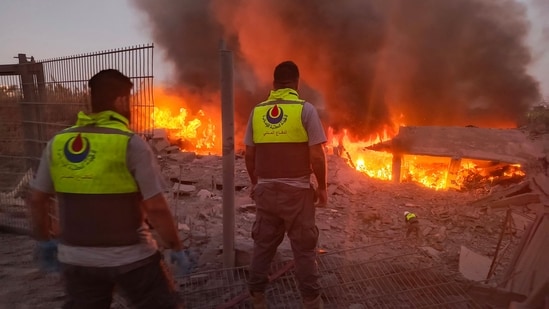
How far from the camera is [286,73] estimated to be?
10.7ft

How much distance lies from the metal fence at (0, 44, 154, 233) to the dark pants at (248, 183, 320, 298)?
4.56 ft

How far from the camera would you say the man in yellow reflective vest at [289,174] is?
3.13 m

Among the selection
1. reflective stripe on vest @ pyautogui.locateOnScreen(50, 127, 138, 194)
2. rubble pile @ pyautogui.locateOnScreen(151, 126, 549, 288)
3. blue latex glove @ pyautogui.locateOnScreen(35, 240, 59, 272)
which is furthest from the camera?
rubble pile @ pyautogui.locateOnScreen(151, 126, 549, 288)

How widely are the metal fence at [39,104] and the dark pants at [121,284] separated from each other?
1.88 meters

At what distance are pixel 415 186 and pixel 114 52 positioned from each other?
747cm

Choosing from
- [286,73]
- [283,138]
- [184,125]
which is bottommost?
[184,125]

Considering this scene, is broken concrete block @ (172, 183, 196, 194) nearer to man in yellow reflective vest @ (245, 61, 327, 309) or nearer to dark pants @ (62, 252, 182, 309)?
man in yellow reflective vest @ (245, 61, 327, 309)

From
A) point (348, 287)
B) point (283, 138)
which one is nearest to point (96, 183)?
point (283, 138)

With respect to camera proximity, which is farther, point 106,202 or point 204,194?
point 204,194

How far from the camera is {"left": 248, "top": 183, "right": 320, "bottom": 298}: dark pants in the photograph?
125 inches

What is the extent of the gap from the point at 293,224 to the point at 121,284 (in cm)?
140

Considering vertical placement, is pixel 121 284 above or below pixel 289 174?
below

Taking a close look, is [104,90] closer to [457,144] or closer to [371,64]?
[457,144]

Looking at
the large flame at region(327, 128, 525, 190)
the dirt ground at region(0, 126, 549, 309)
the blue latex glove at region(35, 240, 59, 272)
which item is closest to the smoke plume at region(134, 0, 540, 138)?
the large flame at region(327, 128, 525, 190)
